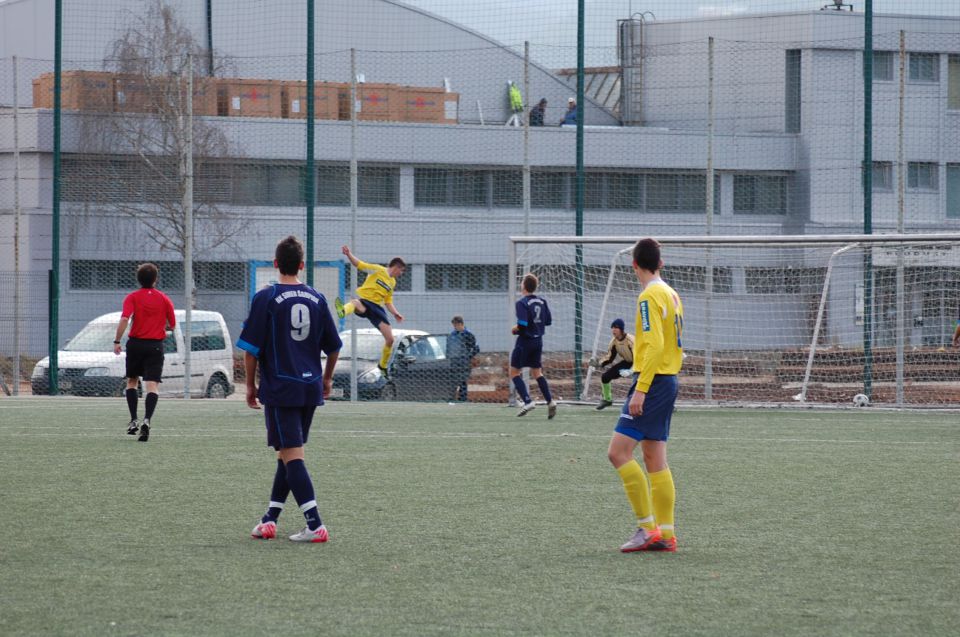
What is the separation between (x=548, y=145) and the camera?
28.0 meters

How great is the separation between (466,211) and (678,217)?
4354 mm

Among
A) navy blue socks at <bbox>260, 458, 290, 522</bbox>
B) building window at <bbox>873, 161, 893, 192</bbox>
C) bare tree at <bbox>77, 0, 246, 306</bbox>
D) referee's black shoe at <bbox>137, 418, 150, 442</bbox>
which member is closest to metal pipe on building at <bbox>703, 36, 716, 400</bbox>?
building window at <bbox>873, 161, 893, 192</bbox>

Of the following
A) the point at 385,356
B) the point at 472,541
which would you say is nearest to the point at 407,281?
the point at 385,356

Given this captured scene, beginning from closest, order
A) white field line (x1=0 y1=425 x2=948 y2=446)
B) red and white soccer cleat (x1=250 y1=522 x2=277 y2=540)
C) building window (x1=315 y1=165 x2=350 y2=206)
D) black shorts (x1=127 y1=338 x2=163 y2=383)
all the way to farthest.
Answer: red and white soccer cleat (x1=250 y1=522 x2=277 y2=540), black shorts (x1=127 y1=338 x2=163 y2=383), white field line (x1=0 y1=425 x2=948 y2=446), building window (x1=315 y1=165 x2=350 y2=206)

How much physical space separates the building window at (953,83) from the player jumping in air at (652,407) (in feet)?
68.6

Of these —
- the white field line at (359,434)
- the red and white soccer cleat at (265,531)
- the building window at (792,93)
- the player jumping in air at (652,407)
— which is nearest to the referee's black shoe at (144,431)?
the white field line at (359,434)

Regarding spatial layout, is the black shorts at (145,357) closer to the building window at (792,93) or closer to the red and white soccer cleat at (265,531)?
the red and white soccer cleat at (265,531)

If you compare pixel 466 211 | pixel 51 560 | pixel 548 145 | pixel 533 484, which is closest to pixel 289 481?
pixel 51 560

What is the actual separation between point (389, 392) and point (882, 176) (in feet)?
30.6

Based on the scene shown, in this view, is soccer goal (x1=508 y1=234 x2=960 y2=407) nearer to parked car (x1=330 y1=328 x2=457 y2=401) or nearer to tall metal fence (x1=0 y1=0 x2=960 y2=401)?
tall metal fence (x1=0 y1=0 x2=960 y2=401)

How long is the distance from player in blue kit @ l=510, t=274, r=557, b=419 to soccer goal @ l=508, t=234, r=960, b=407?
237 centimetres

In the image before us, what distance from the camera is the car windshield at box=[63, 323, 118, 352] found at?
21.4 metres

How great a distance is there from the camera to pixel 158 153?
28.1 m

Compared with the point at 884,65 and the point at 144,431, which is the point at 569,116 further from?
the point at 144,431
